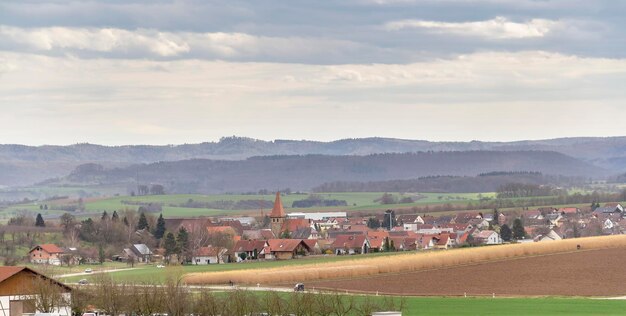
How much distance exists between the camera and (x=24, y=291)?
61969 mm

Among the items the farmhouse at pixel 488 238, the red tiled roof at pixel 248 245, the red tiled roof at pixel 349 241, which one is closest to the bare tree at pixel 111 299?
the red tiled roof at pixel 248 245

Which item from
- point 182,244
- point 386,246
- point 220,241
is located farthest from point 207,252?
point 386,246

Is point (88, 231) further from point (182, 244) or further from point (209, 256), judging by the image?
point (209, 256)

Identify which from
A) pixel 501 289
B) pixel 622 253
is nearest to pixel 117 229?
pixel 622 253

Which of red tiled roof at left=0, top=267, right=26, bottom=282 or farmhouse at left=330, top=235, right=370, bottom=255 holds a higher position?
red tiled roof at left=0, top=267, right=26, bottom=282

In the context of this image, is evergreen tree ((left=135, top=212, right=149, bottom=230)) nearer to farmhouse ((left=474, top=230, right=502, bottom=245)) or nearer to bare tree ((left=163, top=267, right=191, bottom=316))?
farmhouse ((left=474, top=230, right=502, bottom=245))

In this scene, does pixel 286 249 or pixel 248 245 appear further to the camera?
pixel 248 245

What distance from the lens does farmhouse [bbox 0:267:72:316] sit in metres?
60.7

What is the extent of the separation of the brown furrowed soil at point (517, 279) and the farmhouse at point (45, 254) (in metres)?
56.7

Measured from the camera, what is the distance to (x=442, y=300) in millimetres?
83562

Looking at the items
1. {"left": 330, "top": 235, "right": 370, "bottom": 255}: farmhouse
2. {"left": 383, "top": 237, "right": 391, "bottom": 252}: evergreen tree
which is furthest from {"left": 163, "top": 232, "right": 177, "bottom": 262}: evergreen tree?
{"left": 383, "top": 237, "right": 391, "bottom": 252}: evergreen tree

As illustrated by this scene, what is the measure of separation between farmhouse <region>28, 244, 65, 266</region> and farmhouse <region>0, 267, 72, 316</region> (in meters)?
94.9

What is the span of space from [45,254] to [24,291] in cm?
10278

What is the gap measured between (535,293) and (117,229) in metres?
100
